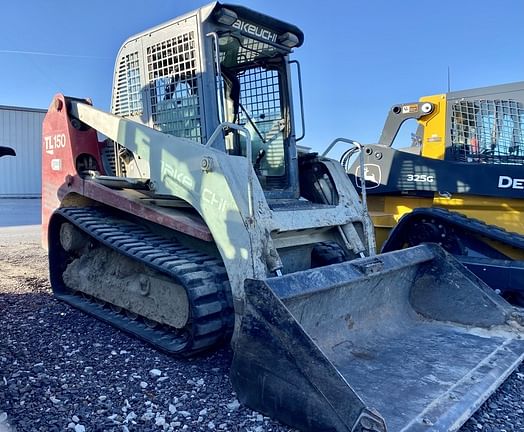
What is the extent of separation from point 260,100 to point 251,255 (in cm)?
A: 195

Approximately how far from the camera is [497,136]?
17.3ft

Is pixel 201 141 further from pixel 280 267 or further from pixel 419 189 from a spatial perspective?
pixel 419 189

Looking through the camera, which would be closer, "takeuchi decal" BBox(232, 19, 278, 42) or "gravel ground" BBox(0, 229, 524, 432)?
"gravel ground" BBox(0, 229, 524, 432)

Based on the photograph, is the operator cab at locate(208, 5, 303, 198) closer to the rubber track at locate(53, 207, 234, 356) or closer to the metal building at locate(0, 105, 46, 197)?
the rubber track at locate(53, 207, 234, 356)

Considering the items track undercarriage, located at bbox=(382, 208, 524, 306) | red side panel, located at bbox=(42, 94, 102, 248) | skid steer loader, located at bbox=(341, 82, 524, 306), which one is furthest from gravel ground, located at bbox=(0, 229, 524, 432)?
skid steer loader, located at bbox=(341, 82, 524, 306)

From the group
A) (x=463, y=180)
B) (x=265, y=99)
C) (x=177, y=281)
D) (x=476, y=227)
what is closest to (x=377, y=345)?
(x=177, y=281)

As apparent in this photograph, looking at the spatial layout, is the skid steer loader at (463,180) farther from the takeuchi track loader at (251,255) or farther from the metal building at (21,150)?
the metal building at (21,150)

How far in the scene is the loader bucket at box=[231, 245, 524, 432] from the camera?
7.43 ft

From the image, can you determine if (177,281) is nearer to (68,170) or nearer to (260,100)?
(68,170)

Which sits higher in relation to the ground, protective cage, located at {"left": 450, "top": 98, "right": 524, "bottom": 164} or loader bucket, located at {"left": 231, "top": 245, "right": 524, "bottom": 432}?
protective cage, located at {"left": 450, "top": 98, "right": 524, "bottom": 164}

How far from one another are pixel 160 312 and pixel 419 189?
3.33 m

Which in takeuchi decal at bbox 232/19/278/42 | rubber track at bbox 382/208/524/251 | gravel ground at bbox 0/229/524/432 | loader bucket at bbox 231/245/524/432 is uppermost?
takeuchi decal at bbox 232/19/278/42

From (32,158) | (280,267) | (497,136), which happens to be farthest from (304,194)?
(32,158)

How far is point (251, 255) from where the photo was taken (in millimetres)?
2988
